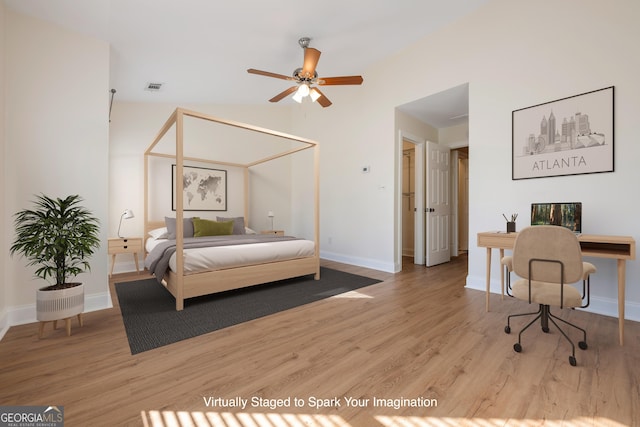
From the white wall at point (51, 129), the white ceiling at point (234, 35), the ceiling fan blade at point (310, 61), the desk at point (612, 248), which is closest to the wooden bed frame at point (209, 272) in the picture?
the white wall at point (51, 129)

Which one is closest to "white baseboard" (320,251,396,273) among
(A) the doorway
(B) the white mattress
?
(B) the white mattress

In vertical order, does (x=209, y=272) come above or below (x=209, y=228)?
below

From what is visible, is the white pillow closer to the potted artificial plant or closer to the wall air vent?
the potted artificial plant

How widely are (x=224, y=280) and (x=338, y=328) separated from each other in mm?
1376

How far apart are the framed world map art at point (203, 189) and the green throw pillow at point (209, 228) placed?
2.12ft

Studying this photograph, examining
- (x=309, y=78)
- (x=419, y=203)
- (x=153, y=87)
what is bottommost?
(x=419, y=203)

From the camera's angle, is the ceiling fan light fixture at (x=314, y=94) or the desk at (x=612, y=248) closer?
the desk at (x=612, y=248)

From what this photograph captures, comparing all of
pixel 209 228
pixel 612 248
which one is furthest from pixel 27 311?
pixel 612 248

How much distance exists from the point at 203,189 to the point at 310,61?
313 cm

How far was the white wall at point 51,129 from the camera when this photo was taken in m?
2.35

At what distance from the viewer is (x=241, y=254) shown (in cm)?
313

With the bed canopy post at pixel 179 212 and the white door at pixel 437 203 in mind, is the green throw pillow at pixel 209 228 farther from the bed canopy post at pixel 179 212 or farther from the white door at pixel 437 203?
the white door at pixel 437 203

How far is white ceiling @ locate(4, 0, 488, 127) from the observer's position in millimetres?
2598

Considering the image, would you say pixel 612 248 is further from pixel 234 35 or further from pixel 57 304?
pixel 57 304
